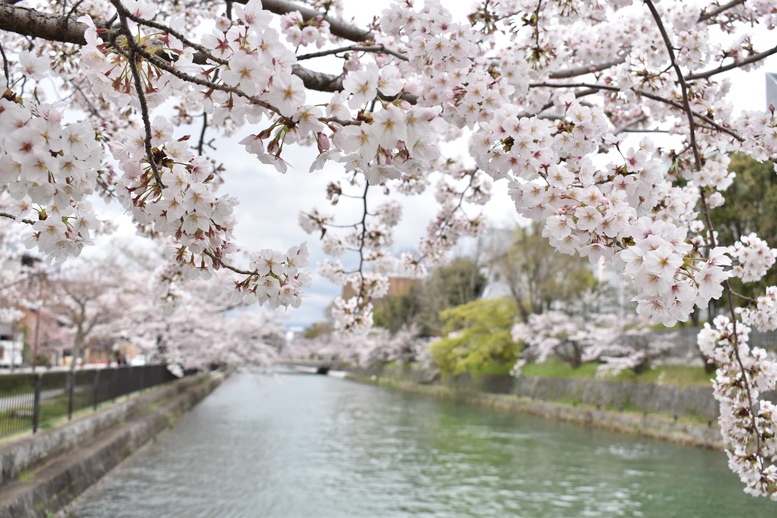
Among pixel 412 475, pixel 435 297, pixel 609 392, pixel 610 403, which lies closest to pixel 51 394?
pixel 412 475

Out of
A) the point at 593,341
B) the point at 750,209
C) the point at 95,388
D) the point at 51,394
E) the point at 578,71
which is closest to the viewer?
the point at 578,71

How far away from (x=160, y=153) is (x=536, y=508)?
6.69 meters

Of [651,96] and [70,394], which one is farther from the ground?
[651,96]

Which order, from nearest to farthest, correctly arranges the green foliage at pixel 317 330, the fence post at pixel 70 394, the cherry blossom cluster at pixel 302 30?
the cherry blossom cluster at pixel 302 30, the fence post at pixel 70 394, the green foliage at pixel 317 330

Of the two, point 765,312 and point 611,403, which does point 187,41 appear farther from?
point 611,403

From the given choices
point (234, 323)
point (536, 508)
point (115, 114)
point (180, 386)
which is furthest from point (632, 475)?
point (234, 323)

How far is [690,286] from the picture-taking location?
1.37 meters

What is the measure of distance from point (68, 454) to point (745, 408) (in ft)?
23.4

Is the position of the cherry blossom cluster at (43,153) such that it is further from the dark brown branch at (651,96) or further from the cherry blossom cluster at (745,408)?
the cherry blossom cluster at (745,408)

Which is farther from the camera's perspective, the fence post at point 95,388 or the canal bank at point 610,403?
the canal bank at point 610,403

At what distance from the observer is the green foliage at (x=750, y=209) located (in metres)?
11.9

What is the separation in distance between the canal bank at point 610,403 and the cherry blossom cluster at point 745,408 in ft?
28.2

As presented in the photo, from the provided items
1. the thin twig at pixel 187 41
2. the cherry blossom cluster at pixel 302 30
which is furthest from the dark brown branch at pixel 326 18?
the thin twig at pixel 187 41

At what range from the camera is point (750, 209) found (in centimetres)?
1250
